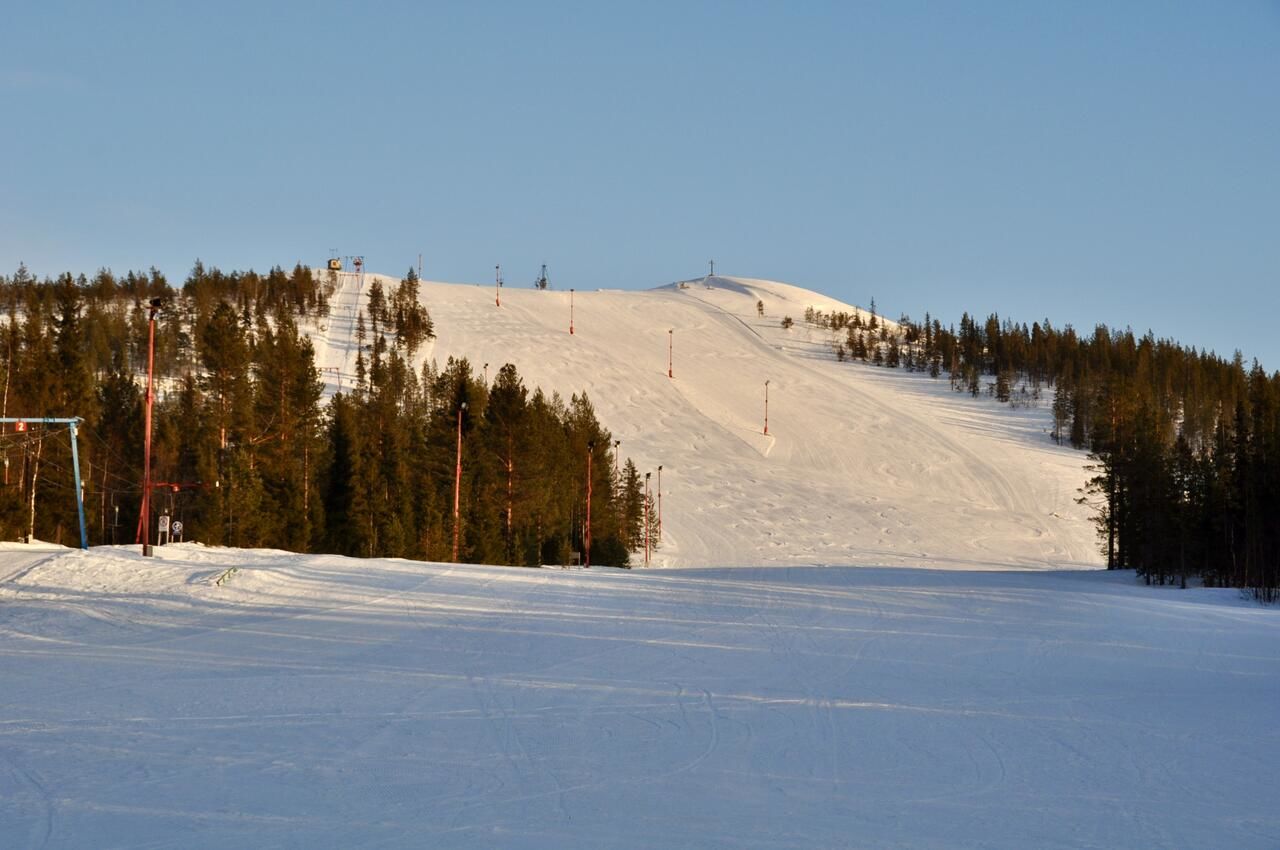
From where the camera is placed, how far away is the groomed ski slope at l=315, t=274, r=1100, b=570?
73.2 meters

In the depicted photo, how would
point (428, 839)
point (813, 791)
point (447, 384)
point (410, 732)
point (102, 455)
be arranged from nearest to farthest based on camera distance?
point (428, 839)
point (813, 791)
point (410, 732)
point (102, 455)
point (447, 384)

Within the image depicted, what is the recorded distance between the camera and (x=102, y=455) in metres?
57.7

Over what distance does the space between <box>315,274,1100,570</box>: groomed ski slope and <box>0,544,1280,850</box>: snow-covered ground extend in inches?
1591

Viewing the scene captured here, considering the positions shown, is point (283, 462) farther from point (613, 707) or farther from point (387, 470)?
point (613, 707)

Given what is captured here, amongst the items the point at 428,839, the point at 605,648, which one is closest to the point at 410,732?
the point at 428,839

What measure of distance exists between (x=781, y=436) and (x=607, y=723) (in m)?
97.2

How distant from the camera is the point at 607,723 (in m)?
10.8

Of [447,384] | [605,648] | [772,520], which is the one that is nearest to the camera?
[605,648]

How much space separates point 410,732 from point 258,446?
43.4 m

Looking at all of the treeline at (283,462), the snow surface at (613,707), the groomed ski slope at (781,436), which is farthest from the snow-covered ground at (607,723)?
the groomed ski slope at (781,436)

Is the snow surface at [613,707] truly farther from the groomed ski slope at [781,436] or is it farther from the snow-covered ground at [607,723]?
the groomed ski slope at [781,436]

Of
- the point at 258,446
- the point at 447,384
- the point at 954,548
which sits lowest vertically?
the point at 954,548

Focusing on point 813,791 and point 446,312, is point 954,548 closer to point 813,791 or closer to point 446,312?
point 813,791

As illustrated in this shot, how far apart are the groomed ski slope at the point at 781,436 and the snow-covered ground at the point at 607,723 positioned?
40422 millimetres
